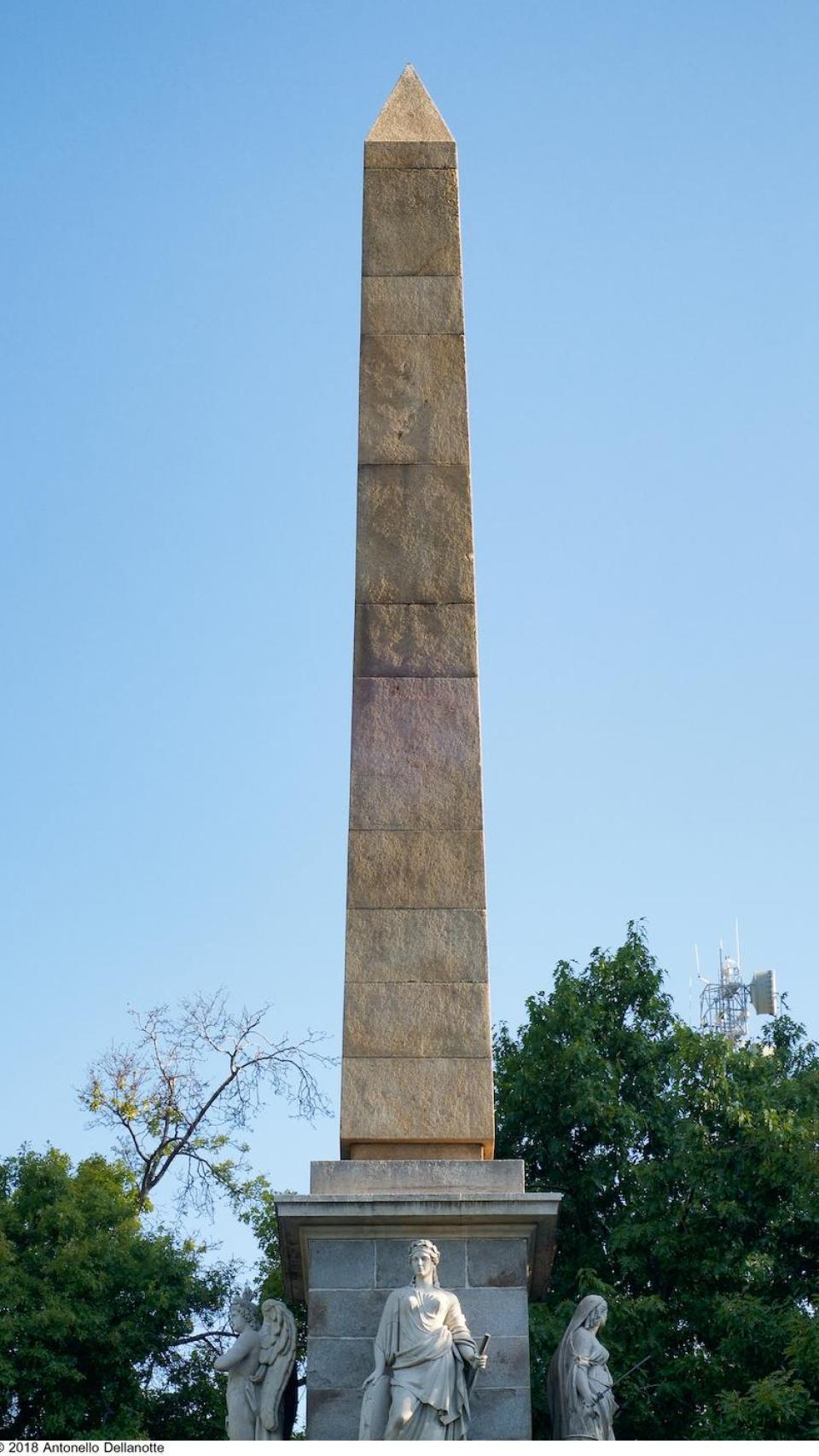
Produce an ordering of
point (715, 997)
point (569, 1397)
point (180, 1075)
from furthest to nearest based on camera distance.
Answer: point (715, 997) < point (180, 1075) < point (569, 1397)

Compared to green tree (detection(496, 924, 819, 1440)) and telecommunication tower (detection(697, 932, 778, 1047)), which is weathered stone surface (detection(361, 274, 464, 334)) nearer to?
green tree (detection(496, 924, 819, 1440))

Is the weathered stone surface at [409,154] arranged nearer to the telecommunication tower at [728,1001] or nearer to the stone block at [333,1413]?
the stone block at [333,1413]

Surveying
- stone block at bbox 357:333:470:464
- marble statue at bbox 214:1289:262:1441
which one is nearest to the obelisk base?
marble statue at bbox 214:1289:262:1441

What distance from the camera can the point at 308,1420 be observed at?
10602mm

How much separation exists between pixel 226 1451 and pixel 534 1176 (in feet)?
44.3

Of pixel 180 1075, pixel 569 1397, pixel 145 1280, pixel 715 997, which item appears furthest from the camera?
pixel 715 997

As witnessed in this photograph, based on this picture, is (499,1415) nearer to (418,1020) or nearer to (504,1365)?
(504,1365)

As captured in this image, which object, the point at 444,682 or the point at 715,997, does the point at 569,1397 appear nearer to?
the point at 444,682

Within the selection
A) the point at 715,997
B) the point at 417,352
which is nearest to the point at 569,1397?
the point at 417,352

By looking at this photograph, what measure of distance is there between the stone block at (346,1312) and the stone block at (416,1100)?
108cm

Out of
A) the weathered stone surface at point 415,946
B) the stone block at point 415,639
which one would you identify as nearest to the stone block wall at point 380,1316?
the weathered stone surface at point 415,946

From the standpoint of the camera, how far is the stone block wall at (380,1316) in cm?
1059

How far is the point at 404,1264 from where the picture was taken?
10.9 meters

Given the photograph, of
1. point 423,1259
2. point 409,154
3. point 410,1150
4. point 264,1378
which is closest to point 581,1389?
point 423,1259
